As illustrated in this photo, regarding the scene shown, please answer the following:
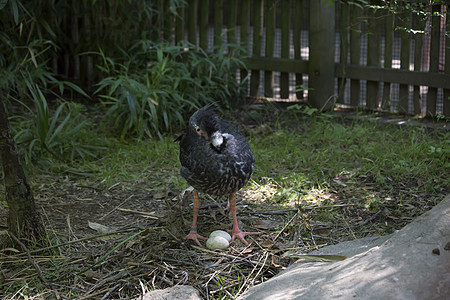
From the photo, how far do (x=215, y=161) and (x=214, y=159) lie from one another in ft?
0.04

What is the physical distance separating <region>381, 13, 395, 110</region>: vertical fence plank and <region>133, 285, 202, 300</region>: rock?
3.71 m

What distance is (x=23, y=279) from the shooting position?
9.60 feet

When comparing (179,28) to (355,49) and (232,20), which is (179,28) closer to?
(232,20)

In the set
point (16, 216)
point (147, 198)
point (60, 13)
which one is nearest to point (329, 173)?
point (147, 198)

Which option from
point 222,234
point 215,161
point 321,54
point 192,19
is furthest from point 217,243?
point 192,19

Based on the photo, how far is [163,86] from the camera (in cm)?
532

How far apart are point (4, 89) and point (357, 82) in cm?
363

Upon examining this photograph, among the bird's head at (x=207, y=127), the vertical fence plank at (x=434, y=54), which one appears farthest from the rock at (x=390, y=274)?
the vertical fence plank at (x=434, y=54)

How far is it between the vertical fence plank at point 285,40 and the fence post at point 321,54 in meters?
0.36

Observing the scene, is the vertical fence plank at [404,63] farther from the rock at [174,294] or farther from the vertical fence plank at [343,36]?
the rock at [174,294]

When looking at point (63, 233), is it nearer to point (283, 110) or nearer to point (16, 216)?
point (16, 216)

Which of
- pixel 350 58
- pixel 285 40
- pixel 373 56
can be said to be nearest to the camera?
pixel 373 56

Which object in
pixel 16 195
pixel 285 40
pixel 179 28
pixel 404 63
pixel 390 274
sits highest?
pixel 179 28

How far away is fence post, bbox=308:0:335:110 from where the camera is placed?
5871mm
